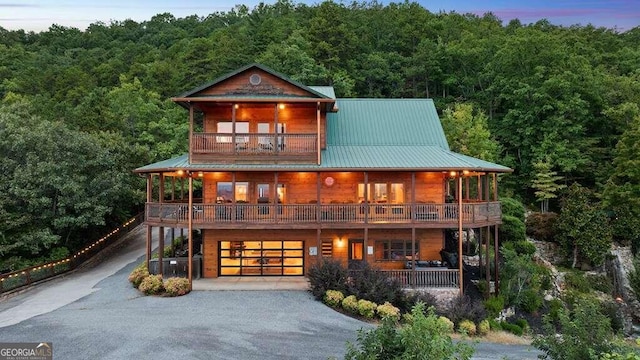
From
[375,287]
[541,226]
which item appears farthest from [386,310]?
[541,226]

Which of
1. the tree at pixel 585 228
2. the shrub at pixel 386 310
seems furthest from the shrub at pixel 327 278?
the tree at pixel 585 228

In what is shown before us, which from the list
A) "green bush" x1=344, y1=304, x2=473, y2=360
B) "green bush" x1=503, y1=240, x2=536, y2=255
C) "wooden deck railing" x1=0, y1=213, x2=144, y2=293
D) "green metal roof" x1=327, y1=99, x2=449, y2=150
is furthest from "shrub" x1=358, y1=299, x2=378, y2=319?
"wooden deck railing" x1=0, y1=213, x2=144, y2=293

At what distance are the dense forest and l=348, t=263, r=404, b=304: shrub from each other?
15.9m

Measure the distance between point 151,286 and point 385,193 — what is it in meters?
12.2

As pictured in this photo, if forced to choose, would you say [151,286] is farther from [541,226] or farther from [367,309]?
[541,226]

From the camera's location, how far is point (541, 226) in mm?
29109

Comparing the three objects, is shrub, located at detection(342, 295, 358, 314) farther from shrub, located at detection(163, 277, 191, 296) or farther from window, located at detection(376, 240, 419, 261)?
shrub, located at detection(163, 277, 191, 296)

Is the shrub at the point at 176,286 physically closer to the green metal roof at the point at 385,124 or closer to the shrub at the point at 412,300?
the shrub at the point at 412,300

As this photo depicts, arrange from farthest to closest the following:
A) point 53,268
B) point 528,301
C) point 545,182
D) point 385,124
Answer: point 545,182, point 385,124, point 53,268, point 528,301

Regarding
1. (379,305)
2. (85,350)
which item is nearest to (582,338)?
(379,305)

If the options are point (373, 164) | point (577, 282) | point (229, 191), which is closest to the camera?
point (373, 164)

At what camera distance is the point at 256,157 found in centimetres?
2109

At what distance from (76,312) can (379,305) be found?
11880mm

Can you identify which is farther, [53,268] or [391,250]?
[53,268]
